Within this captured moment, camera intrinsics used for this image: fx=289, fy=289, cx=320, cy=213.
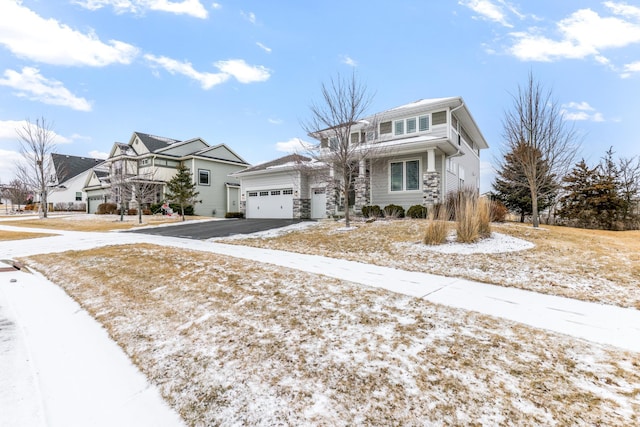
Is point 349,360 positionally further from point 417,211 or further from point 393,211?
point 393,211

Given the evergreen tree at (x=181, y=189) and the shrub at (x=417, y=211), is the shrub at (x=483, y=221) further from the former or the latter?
the evergreen tree at (x=181, y=189)

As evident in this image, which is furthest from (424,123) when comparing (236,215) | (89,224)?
(89,224)

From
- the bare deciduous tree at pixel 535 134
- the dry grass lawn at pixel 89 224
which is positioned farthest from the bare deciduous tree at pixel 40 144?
the bare deciduous tree at pixel 535 134

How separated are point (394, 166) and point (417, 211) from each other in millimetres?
3158

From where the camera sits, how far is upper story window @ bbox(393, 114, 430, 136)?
16.2 metres

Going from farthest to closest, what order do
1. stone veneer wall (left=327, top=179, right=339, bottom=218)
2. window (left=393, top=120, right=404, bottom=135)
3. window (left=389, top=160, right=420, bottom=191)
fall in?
stone veneer wall (left=327, top=179, right=339, bottom=218) < window (left=393, top=120, right=404, bottom=135) < window (left=389, top=160, right=420, bottom=191)

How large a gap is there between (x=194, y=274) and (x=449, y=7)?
11.8m

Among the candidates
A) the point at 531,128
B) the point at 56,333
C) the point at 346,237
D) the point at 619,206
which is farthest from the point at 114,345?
the point at 619,206

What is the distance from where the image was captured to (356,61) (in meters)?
12.6

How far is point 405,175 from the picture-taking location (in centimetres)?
1586

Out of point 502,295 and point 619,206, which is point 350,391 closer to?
point 502,295

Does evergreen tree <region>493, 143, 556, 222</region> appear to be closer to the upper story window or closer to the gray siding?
the upper story window

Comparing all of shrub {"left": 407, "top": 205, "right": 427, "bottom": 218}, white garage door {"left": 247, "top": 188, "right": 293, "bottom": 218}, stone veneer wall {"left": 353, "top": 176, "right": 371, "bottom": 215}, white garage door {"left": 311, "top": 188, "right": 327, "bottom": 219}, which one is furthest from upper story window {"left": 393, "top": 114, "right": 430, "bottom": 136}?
white garage door {"left": 247, "top": 188, "right": 293, "bottom": 218}

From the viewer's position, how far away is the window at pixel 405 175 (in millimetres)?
15578
